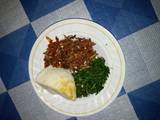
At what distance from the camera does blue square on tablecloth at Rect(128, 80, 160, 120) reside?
1340 millimetres

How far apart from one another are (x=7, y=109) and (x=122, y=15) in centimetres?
84

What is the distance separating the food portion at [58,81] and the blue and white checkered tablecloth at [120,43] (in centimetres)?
27

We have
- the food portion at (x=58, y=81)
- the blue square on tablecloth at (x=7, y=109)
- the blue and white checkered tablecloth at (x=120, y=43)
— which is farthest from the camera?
the blue square on tablecloth at (x=7, y=109)

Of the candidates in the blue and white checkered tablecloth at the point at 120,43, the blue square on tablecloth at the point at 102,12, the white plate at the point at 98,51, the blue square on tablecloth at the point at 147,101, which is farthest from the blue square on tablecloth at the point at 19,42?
the blue square on tablecloth at the point at 147,101

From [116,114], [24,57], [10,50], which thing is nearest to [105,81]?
[116,114]

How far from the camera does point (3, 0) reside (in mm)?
1474

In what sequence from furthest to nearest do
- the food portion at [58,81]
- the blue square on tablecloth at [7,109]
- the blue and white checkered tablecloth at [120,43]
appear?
1. the blue square on tablecloth at [7,109]
2. the blue and white checkered tablecloth at [120,43]
3. the food portion at [58,81]

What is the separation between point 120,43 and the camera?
1.33m

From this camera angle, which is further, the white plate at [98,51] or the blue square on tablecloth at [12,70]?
the blue square on tablecloth at [12,70]

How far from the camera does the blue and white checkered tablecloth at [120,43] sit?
1334 millimetres

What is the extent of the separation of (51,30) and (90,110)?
422mm

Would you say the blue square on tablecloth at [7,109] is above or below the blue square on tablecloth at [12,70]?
below

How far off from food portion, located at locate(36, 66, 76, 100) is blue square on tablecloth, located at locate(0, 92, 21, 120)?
0.37m

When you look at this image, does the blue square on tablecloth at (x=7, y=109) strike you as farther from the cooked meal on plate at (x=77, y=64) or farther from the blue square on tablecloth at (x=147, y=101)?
the blue square on tablecloth at (x=147, y=101)
